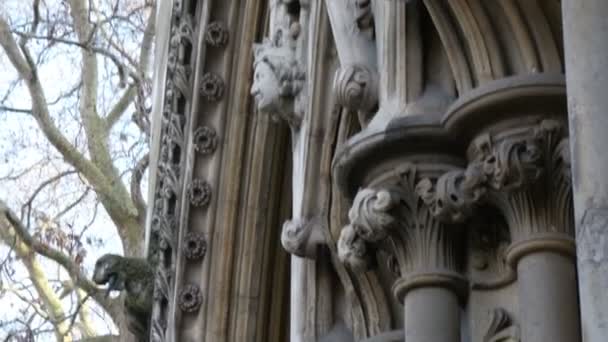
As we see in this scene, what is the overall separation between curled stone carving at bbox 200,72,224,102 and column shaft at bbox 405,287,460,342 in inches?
131

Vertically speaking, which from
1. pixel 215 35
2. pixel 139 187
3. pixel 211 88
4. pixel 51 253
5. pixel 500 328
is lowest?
pixel 500 328

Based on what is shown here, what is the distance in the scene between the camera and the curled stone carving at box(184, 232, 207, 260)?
34.8 ft

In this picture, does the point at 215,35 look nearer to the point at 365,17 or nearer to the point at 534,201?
the point at 365,17

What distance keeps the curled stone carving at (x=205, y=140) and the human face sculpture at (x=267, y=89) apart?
1737 mm

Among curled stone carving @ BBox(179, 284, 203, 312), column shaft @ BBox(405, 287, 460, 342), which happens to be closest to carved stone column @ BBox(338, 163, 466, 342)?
column shaft @ BBox(405, 287, 460, 342)

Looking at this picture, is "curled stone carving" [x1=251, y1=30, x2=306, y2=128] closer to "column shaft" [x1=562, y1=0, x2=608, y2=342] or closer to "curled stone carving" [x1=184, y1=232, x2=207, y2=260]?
"curled stone carving" [x1=184, y1=232, x2=207, y2=260]

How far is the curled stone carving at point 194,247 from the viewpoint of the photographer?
10.6 metres

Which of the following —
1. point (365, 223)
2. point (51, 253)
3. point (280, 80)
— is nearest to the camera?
point (365, 223)

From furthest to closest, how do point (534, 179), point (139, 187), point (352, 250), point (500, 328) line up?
point (139, 187), point (352, 250), point (500, 328), point (534, 179)

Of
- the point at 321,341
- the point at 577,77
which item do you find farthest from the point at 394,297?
the point at 577,77

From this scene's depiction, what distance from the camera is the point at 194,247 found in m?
10.6

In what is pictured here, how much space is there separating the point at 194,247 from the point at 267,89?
6.11 feet

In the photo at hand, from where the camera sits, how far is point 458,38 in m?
7.66

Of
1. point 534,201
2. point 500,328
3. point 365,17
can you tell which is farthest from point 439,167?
point 365,17
